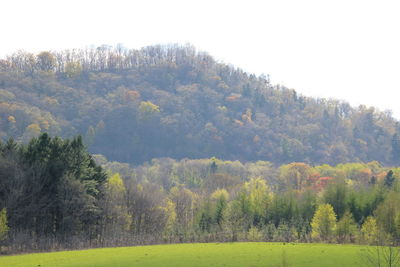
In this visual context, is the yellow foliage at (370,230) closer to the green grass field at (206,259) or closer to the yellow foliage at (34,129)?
the green grass field at (206,259)

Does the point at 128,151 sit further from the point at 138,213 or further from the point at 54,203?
the point at 54,203

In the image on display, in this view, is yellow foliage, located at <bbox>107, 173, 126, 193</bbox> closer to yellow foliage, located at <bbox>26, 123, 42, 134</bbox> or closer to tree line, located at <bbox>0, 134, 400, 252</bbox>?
tree line, located at <bbox>0, 134, 400, 252</bbox>

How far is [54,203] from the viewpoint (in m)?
57.8

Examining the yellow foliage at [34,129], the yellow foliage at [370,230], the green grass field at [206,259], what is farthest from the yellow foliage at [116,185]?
the yellow foliage at [34,129]

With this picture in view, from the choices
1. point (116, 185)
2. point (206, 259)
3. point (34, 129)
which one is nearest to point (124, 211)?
point (116, 185)

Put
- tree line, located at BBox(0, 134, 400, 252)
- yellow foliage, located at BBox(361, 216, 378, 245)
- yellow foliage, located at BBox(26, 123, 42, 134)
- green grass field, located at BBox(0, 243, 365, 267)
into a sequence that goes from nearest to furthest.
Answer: green grass field, located at BBox(0, 243, 365, 267)
tree line, located at BBox(0, 134, 400, 252)
yellow foliage, located at BBox(361, 216, 378, 245)
yellow foliage, located at BBox(26, 123, 42, 134)

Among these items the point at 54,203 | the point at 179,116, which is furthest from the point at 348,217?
A: the point at 179,116

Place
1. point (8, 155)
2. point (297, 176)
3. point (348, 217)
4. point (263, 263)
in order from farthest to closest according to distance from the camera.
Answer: point (297, 176) → point (348, 217) → point (8, 155) → point (263, 263)

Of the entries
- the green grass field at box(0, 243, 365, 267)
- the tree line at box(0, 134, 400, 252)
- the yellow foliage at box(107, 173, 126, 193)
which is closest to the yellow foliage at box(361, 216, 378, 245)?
the tree line at box(0, 134, 400, 252)

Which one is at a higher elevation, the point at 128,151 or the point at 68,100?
the point at 68,100

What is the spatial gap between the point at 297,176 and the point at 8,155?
289ft

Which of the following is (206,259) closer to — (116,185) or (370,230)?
(370,230)

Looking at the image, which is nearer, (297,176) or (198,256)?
(198,256)

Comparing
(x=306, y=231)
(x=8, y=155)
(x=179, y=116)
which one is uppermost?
(x=179, y=116)
